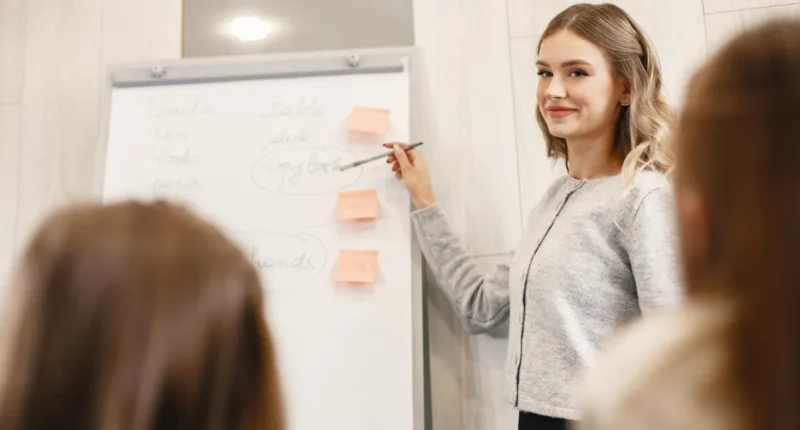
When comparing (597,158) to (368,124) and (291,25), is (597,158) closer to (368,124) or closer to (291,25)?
(368,124)

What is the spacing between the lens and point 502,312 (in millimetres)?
1481

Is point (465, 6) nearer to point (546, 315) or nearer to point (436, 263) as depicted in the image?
point (436, 263)

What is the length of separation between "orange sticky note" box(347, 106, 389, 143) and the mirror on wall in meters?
0.21

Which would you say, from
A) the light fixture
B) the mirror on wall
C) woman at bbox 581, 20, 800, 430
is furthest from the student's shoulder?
the light fixture

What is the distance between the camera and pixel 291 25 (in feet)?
5.62

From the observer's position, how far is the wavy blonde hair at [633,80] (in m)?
1.29

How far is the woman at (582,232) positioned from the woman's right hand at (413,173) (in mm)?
28

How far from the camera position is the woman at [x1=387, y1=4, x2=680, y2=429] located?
48.8 inches

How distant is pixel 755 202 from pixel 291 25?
1.41 metres

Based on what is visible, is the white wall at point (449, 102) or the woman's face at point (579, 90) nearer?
the woman's face at point (579, 90)

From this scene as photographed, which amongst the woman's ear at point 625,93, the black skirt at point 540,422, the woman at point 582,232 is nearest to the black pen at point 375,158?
the woman at point 582,232

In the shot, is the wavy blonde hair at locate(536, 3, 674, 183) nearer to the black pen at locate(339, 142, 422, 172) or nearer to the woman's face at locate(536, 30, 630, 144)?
the woman's face at locate(536, 30, 630, 144)

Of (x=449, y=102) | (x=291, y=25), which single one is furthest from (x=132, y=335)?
(x=291, y=25)

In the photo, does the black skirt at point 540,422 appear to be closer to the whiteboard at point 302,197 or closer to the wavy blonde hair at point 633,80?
the whiteboard at point 302,197
